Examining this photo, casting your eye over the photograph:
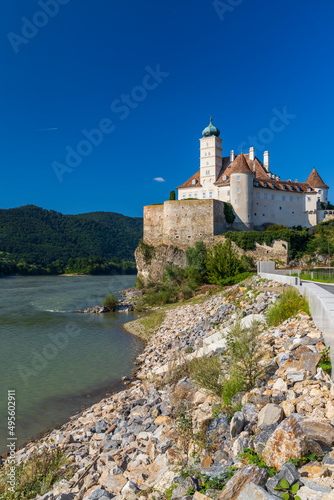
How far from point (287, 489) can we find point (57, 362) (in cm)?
1255

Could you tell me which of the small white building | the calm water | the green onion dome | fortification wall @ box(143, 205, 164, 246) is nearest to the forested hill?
fortification wall @ box(143, 205, 164, 246)

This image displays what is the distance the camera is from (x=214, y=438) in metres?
4.55

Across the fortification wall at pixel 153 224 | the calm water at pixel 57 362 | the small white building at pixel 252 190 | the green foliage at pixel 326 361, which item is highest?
the small white building at pixel 252 190

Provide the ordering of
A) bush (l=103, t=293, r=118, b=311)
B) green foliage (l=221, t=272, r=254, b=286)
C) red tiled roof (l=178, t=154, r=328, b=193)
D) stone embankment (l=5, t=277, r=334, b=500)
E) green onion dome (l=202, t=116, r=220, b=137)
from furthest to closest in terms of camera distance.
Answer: green onion dome (l=202, t=116, r=220, b=137), red tiled roof (l=178, t=154, r=328, b=193), bush (l=103, t=293, r=118, b=311), green foliage (l=221, t=272, r=254, b=286), stone embankment (l=5, t=277, r=334, b=500)

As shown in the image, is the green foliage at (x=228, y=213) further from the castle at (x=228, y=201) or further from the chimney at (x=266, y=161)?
the chimney at (x=266, y=161)

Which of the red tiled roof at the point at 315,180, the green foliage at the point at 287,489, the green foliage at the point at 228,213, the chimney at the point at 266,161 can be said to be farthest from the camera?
the chimney at the point at 266,161

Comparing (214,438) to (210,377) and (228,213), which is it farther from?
(228,213)

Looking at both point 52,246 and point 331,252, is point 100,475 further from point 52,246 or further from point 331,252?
point 52,246

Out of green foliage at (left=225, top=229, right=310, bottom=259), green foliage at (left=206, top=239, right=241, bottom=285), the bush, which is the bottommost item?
the bush

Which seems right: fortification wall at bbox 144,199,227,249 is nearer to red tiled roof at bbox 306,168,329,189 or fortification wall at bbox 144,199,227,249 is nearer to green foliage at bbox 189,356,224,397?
red tiled roof at bbox 306,168,329,189

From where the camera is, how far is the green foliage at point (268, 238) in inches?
1532

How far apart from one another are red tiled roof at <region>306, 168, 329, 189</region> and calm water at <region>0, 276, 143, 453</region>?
37240 mm

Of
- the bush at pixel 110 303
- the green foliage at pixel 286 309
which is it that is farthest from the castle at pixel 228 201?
the green foliage at pixel 286 309

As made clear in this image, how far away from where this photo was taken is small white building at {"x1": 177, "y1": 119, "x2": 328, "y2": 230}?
42906mm
